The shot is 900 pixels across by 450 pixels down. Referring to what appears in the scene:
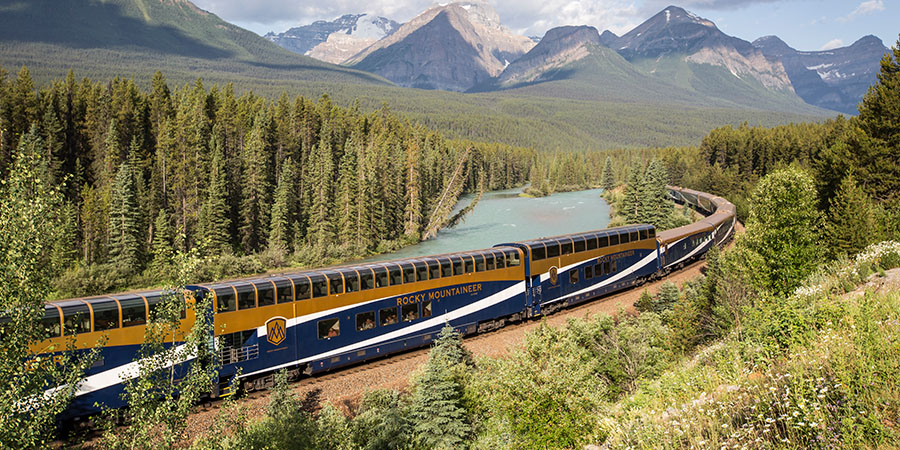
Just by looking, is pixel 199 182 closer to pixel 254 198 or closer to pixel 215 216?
pixel 215 216

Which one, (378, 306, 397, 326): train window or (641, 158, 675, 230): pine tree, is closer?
(378, 306, 397, 326): train window

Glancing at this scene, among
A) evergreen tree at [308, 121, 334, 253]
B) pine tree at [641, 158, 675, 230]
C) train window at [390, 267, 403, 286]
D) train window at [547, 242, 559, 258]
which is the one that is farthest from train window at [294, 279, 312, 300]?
pine tree at [641, 158, 675, 230]

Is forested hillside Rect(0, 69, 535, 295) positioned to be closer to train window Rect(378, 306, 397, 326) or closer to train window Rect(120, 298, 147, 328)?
train window Rect(378, 306, 397, 326)

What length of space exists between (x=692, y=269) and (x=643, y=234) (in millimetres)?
10494

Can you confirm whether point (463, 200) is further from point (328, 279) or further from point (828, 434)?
point (828, 434)

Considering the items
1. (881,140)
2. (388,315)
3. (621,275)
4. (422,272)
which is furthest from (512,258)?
(881,140)

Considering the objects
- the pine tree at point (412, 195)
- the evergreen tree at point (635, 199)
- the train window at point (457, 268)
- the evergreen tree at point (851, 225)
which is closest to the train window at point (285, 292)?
the train window at point (457, 268)

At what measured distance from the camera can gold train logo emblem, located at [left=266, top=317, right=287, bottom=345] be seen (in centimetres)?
1995

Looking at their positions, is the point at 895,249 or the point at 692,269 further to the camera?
the point at 692,269

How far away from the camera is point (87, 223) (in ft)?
167

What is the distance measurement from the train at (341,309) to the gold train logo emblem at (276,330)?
0.04 meters

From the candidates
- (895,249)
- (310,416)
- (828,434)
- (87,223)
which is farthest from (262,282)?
(87,223)

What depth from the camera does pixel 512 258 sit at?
93.8 feet

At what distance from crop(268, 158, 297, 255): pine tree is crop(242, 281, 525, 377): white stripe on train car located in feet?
118
